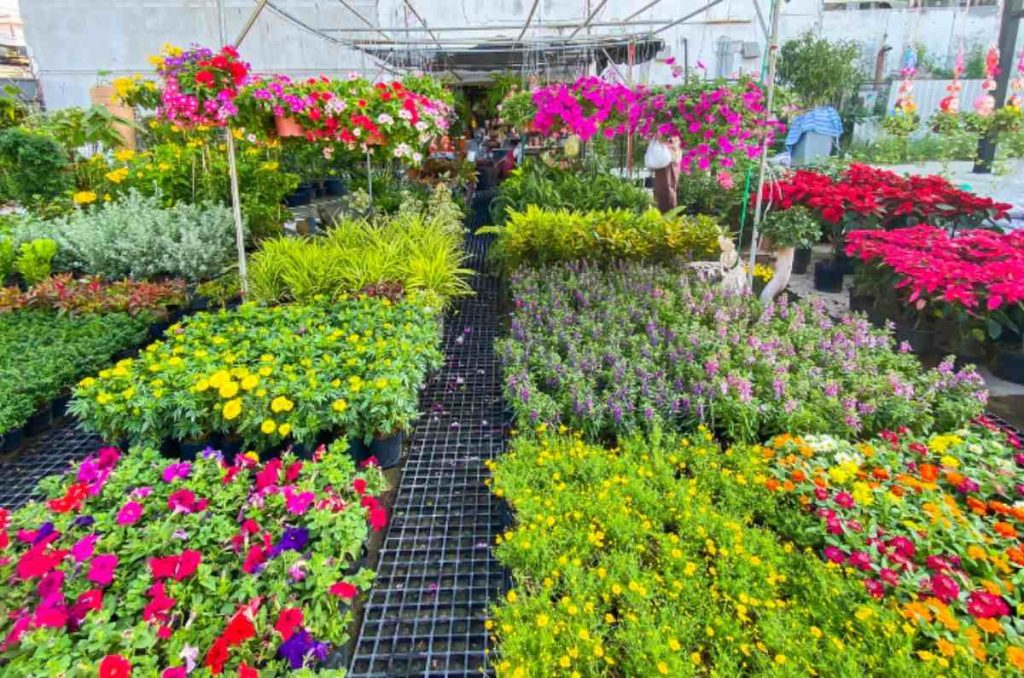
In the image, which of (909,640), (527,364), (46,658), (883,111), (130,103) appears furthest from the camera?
(883,111)

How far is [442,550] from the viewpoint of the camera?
227cm

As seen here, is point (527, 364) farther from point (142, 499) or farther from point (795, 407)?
point (142, 499)

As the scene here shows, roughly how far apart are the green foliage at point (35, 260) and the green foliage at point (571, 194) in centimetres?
380

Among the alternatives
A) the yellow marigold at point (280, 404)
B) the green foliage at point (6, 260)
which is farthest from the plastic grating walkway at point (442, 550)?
the green foliage at point (6, 260)

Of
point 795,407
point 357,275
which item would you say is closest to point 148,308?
point 357,275

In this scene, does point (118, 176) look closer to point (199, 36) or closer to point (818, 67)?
point (199, 36)

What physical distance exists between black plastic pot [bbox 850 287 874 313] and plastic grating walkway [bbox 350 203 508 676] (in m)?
3.24

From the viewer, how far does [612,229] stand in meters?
5.03

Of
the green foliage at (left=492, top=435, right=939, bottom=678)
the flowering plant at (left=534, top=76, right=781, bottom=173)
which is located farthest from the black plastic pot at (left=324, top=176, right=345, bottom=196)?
the green foliage at (left=492, top=435, right=939, bottom=678)

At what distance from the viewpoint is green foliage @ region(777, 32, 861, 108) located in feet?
42.5

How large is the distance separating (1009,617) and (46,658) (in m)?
2.49

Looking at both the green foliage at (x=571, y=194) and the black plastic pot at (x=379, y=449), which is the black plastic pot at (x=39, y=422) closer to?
the black plastic pot at (x=379, y=449)

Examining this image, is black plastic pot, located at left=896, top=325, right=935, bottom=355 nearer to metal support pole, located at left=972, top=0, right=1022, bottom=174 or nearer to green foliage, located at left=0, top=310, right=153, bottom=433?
metal support pole, located at left=972, top=0, right=1022, bottom=174

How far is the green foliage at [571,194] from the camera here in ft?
20.5
